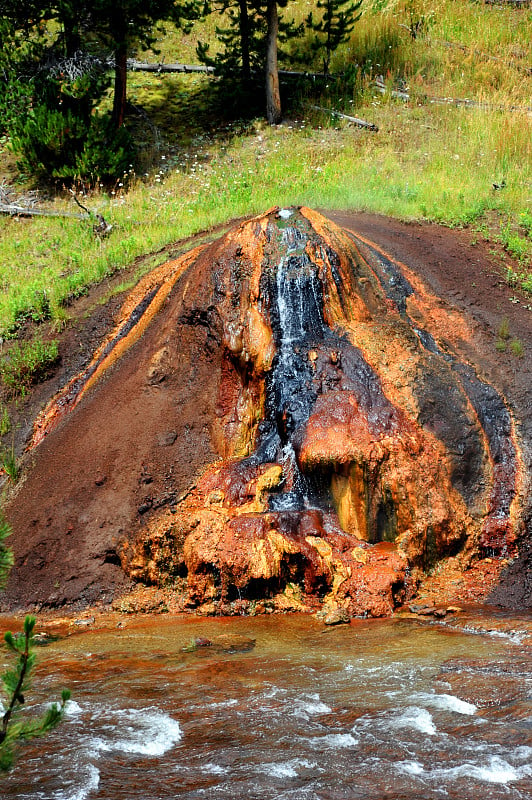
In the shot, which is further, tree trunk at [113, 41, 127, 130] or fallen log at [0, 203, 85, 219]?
tree trunk at [113, 41, 127, 130]

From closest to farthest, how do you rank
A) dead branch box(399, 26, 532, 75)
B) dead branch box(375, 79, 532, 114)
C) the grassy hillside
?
the grassy hillside < dead branch box(375, 79, 532, 114) < dead branch box(399, 26, 532, 75)

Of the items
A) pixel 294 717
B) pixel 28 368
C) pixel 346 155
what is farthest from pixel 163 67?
pixel 294 717

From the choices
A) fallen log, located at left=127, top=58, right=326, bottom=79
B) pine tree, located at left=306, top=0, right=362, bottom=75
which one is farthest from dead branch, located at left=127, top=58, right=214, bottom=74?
pine tree, located at left=306, top=0, right=362, bottom=75

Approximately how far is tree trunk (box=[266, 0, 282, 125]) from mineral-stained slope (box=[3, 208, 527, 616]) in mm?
9479

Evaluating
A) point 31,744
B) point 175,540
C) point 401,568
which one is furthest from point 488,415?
point 31,744

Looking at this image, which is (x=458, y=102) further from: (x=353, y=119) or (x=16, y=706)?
Answer: (x=16, y=706)

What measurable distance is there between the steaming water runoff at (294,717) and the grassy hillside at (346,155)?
655 centimetres

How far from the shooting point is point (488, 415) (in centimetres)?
781

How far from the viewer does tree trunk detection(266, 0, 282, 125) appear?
16875 millimetres

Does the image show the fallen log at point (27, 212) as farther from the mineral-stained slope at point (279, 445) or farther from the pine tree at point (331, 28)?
the pine tree at point (331, 28)

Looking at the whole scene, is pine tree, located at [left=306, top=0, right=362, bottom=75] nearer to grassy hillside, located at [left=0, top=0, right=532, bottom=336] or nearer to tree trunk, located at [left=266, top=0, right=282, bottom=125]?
grassy hillside, located at [left=0, top=0, right=532, bottom=336]

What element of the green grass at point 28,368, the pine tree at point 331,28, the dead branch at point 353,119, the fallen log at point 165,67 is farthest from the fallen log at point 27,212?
the pine tree at point 331,28

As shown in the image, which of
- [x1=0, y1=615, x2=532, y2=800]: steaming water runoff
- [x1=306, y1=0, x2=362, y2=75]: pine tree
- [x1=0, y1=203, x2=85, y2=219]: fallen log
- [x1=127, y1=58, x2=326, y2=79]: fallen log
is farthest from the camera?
[x1=127, y1=58, x2=326, y2=79]: fallen log

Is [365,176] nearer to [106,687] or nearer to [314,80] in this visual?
[314,80]
